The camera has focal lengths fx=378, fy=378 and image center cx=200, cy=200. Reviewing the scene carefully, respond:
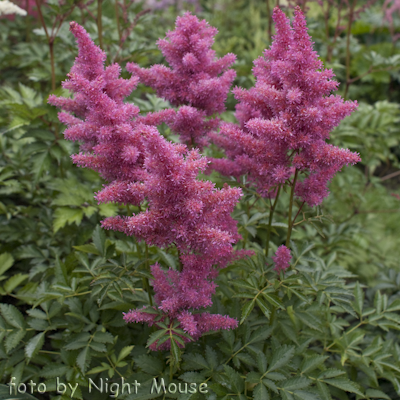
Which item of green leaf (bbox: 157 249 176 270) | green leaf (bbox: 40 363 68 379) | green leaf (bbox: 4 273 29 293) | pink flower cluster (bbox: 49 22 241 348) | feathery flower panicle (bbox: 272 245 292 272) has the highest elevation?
pink flower cluster (bbox: 49 22 241 348)

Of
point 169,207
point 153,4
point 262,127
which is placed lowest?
point 169,207

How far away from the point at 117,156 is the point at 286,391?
4.22ft

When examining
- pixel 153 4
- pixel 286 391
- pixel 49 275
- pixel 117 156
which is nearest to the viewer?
pixel 117 156

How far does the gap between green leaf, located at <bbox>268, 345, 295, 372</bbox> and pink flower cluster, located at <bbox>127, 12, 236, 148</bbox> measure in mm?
1120

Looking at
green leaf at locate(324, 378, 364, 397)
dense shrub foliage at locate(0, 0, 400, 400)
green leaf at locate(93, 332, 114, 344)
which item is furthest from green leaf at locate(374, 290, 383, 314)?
green leaf at locate(93, 332, 114, 344)

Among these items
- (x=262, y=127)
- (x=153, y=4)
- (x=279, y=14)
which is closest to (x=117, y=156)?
(x=262, y=127)

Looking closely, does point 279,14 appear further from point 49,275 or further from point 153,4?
point 153,4

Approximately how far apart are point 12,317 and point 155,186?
123cm

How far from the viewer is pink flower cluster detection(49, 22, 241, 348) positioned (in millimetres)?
1422

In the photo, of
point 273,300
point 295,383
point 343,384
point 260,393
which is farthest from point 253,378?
point 343,384

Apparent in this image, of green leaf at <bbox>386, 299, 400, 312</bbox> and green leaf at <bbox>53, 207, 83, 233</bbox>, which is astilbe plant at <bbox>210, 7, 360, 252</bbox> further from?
green leaf at <bbox>53, 207, 83, 233</bbox>

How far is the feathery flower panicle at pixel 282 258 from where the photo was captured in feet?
5.99

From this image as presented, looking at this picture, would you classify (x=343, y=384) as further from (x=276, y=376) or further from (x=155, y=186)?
(x=155, y=186)

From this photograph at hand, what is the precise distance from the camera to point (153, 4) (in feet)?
27.1
